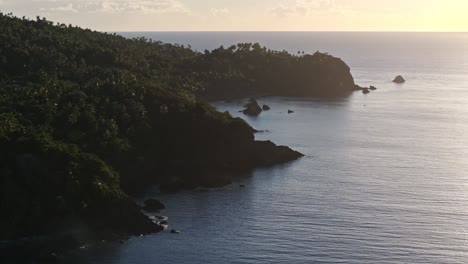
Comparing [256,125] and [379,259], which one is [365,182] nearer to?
[379,259]

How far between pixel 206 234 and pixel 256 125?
82.7 metres

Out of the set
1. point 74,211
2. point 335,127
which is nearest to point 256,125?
point 335,127

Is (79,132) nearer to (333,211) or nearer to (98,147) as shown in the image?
(98,147)

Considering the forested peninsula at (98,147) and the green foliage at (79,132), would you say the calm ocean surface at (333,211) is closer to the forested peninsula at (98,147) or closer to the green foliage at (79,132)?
the forested peninsula at (98,147)

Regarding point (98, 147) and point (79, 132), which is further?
point (79, 132)

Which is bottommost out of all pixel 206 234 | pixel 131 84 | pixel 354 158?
pixel 206 234


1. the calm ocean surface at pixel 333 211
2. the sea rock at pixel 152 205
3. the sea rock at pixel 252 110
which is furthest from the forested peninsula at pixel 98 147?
the sea rock at pixel 252 110

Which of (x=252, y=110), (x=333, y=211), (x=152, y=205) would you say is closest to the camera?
(x=333, y=211)

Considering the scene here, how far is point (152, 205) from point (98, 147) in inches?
687

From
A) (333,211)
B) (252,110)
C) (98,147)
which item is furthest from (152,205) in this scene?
(252,110)

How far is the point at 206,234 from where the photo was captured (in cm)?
8119

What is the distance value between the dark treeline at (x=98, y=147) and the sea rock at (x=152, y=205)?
505 cm

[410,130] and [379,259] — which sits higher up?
[410,130]

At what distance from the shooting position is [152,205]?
91500 mm
